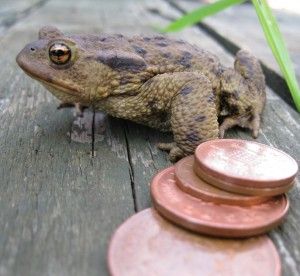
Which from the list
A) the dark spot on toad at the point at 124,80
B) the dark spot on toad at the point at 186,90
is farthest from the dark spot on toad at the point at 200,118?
the dark spot on toad at the point at 124,80

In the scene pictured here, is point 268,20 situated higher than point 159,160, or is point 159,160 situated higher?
point 268,20

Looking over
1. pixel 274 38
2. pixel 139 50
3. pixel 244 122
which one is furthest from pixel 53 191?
pixel 274 38

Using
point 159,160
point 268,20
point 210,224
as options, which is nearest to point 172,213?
point 210,224

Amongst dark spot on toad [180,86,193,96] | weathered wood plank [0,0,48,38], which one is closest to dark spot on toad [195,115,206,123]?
dark spot on toad [180,86,193,96]

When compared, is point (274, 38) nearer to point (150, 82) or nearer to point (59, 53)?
point (150, 82)

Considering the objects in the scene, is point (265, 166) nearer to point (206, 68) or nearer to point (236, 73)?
→ point (206, 68)
